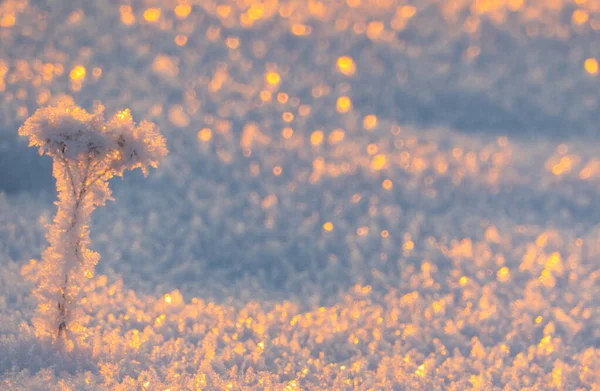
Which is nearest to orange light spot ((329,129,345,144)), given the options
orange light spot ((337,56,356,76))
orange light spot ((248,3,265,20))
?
orange light spot ((337,56,356,76))

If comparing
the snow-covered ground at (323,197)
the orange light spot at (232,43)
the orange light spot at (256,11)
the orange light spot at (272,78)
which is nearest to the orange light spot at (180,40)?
the snow-covered ground at (323,197)

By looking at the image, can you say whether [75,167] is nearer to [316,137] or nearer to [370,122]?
[316,137]

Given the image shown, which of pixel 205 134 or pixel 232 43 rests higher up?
pixel 232 43

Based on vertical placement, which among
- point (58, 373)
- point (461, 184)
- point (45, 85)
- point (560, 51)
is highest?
point (560, 51)

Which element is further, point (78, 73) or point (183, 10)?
point (183, 10)

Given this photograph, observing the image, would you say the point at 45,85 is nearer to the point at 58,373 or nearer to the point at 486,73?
the point at 58,373

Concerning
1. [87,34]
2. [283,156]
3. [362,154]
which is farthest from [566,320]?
[87,34]

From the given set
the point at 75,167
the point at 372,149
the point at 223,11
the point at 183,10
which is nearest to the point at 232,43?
the point at 223,11
